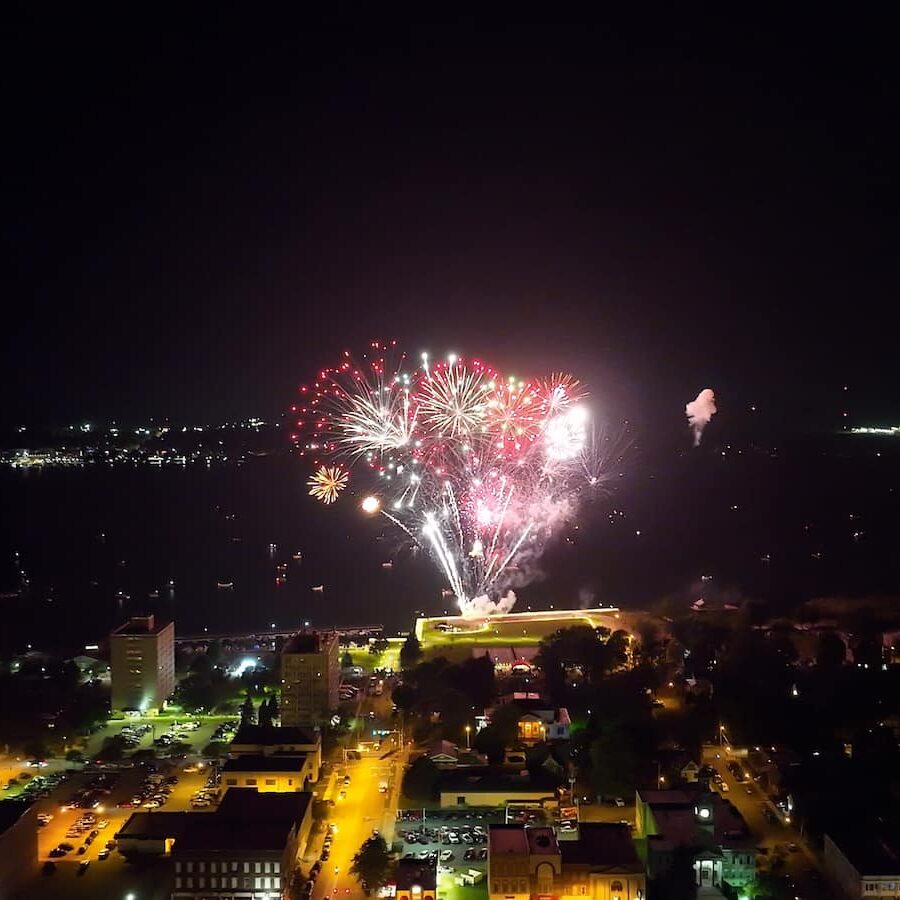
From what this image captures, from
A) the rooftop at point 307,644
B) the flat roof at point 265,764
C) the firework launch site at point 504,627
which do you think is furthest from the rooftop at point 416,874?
the firework launch site at point 504,627

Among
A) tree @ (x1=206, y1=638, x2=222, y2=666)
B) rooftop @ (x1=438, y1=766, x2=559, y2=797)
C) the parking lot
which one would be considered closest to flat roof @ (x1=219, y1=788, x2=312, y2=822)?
the parking lot

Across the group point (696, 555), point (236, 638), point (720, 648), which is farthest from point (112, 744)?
point (696, 555)

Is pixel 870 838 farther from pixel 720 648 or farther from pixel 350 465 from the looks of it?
pixel 350 465

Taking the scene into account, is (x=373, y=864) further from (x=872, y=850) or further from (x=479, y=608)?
(x=479, y=608)

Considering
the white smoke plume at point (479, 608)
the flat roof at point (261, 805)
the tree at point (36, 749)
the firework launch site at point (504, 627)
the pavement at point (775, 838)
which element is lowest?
the pavement at point (775, 838)

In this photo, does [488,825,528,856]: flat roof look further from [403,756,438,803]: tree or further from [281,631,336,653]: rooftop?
[281,631,336,653]: rooftop

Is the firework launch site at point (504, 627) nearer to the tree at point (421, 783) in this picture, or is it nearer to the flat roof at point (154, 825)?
the tree at point (421, 783)
